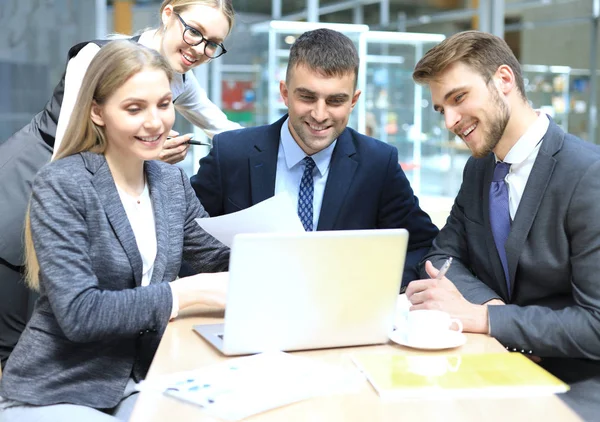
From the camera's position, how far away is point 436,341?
1.55 meters

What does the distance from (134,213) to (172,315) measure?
0.30 metres

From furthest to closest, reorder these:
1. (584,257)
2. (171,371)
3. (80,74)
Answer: (80,74)
(584,257)
(171,371)

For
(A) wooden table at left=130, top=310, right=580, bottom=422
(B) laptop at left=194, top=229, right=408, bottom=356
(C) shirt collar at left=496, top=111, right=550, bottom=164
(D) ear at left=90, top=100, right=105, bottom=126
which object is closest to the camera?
(A) wooden table at left=130, top=310, right=580, bottom=422

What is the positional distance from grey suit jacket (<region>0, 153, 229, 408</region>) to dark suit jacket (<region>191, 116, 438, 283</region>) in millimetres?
743

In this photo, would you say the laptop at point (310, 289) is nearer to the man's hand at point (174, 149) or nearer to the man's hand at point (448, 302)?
the man's hand at point (448, 302)

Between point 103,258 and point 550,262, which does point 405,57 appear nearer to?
point 550,262

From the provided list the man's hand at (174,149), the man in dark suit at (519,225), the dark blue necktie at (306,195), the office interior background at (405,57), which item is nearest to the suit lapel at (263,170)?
the dark blue necktie at (306,195)

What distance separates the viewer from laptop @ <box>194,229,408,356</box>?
1.40 m

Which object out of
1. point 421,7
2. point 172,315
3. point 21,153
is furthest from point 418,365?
point 421,7

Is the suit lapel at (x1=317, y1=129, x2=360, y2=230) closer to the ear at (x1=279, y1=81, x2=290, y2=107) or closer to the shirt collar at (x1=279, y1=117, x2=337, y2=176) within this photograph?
the shirt collar at (x1=279, y1=117, x2=337, y2=176)

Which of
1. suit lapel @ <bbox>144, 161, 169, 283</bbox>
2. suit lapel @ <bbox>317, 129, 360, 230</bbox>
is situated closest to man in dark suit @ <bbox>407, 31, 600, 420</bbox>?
suit lapel @ <bbox>317, 129, 360, 230</bbox>

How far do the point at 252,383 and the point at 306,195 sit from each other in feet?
3.94

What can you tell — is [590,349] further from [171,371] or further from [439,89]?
[171,371]

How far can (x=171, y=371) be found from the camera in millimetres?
1406
